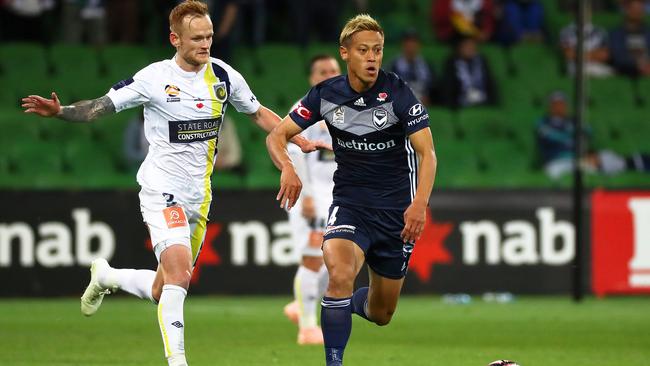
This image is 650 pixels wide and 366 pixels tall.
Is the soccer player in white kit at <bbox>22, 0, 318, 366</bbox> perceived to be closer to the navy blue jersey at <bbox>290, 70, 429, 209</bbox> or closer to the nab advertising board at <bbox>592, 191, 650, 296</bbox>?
the navy blue jersey at <bbox>290, 70, 429, 209</bbox>

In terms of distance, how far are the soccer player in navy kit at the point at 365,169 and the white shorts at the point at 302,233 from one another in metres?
2.72

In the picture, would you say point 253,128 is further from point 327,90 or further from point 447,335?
point 327,90

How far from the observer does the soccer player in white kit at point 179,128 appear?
8438 mm

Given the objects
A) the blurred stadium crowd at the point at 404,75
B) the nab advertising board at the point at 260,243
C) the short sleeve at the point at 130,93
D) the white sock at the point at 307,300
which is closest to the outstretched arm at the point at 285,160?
the short sleeve at the point at 130,93

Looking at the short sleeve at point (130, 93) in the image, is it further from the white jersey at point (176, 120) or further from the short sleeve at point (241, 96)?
the short sleeve at point (241, 96)

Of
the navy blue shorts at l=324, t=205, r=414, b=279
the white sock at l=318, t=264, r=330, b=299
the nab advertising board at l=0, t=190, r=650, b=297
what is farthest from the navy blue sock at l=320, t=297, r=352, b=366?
the nab advertising board at l=0, t=190, r=650, b=297

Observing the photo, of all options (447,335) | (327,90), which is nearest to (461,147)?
(447,335)

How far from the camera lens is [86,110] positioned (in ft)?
27.4

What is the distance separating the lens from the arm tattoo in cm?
823

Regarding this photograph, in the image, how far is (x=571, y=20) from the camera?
2030cm

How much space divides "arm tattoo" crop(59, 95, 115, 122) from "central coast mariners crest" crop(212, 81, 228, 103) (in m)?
0.72

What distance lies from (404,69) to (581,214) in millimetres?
3472

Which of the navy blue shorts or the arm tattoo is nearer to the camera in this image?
the arm tattoo

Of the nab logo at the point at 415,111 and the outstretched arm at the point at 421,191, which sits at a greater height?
the nab logo at the point at 415,111
